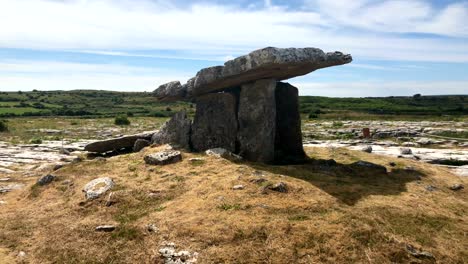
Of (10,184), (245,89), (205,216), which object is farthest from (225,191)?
(10,184)

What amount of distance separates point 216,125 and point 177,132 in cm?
263

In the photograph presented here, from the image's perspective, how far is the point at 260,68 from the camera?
18.9 metres

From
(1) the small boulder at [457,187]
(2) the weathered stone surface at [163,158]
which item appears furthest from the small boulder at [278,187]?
(1) the small boulder at [457,187]

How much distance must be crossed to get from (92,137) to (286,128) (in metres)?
23.2

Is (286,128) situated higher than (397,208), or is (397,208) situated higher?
(286,128)

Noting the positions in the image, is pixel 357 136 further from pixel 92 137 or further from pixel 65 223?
pixel 65 223

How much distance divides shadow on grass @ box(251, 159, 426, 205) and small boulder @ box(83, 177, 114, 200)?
6.07m

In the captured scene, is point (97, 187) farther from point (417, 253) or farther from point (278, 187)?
point (417, 253)

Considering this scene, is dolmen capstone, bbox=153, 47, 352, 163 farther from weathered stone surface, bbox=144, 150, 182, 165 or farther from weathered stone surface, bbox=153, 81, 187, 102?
weathered stone surface, bbox=144, 150, 182, 165

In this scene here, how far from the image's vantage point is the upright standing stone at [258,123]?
21359 millimetres

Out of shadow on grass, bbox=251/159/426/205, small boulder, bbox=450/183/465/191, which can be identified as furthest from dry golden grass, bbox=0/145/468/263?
small boulder, bbox=450/183/465/191

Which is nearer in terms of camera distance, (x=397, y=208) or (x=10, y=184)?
(x=397, y=208)

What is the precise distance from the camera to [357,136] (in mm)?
39219

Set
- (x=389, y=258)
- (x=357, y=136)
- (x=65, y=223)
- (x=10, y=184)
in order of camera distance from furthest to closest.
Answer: (x=357, y=136), (x=10, y=184), (x=65, y=223), (x=389, y=258)
